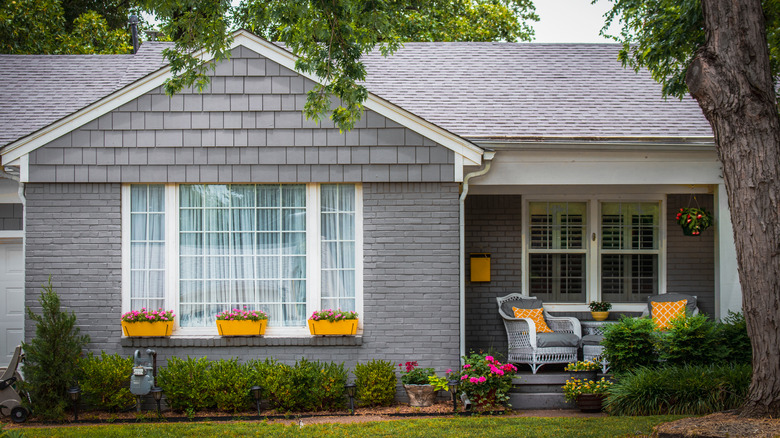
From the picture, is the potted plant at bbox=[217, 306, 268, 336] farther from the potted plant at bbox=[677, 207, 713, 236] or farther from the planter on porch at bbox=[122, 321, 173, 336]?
the potted plant at bbox=[677, 207, 713, 236]

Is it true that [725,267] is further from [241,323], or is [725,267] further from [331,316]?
[241,323]

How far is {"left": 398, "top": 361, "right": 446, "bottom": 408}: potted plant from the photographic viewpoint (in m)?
8.20

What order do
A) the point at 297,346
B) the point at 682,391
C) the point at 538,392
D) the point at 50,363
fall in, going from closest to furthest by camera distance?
the point at 682,391, the point at 50,363, the point at 297,346, the point at 538,392

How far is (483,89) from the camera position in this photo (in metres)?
10.7

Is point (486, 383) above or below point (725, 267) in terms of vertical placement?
below

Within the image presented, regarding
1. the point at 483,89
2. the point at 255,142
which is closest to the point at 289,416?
the point at 255,142

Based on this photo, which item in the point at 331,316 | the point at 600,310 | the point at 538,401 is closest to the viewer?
the point at 331,316

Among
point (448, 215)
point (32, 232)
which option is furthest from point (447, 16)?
point (32, 232)

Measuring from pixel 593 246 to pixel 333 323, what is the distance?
4247 mm

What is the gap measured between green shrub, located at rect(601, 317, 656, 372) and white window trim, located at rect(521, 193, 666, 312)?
195 cm

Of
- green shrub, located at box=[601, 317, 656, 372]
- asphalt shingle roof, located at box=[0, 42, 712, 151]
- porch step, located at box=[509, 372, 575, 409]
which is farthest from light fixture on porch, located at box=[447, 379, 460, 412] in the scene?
asphalt shingle roof, located at box=[0, 42, 712, 151]

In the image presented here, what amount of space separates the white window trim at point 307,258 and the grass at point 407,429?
128cm

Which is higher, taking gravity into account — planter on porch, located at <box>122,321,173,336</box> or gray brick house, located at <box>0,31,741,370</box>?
gray brick house, located at <box>0,31,741,370</box>

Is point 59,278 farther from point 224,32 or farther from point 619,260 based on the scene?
point 619,260
